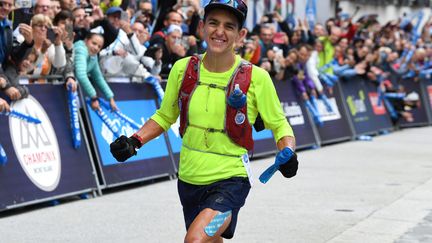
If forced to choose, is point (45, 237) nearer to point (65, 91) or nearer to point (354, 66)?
point (65, 91)

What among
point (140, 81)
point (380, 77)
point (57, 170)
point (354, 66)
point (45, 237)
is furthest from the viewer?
point (380, 77)

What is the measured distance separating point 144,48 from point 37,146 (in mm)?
2996

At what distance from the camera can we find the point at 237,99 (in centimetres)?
554

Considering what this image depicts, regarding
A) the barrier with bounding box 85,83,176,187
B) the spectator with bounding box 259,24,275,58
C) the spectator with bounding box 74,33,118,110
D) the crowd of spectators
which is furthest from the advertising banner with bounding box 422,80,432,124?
the spectator with bounding box 74,33,118,110

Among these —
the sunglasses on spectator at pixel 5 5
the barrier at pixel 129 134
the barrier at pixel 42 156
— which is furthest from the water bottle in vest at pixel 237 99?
the barrier at pixel 129 134

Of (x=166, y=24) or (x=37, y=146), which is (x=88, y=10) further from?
(x=37, y=146)

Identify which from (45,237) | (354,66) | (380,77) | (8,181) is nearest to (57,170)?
(8,181)

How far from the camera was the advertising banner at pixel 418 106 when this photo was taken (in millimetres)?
26172

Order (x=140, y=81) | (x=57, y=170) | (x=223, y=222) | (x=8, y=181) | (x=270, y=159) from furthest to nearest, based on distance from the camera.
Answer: (x=270, y=159)
(x=140, y=81)
(x=57, y=170)
(x=8, y=181)
(x=223, y=222)

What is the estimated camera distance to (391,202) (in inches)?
Result: 441

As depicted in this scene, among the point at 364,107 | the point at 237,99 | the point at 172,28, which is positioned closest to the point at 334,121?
the point at 364,107

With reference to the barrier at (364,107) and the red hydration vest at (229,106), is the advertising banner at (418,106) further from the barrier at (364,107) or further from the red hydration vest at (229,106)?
the red hydration vest at (229,106)

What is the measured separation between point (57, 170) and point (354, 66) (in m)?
12.3

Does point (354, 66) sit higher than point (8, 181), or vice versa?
point (8, 181)
